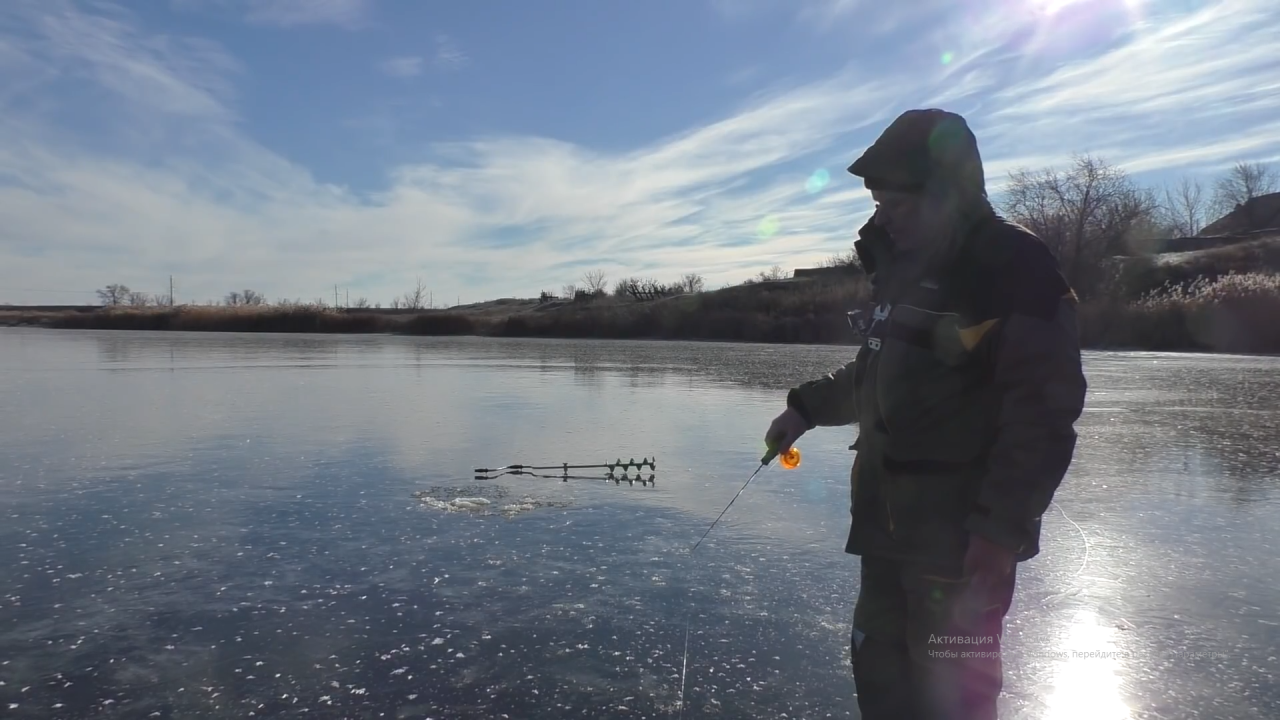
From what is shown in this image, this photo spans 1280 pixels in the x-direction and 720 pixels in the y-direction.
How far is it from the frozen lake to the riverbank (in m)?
24.2

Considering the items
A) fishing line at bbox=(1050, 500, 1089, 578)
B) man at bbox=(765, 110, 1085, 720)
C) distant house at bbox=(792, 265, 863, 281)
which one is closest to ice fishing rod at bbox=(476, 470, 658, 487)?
fishing line at bbox=(1050, 500, 1089, 578)

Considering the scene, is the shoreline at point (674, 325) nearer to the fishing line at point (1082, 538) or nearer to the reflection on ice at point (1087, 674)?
the fishing line at point (1082, 538)

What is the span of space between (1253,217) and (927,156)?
8101 cm

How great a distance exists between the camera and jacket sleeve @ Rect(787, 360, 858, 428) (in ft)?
8.11

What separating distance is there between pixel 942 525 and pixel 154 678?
8.83 ft

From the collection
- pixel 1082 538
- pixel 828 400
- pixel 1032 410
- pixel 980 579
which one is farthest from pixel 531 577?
pixel 1082 538

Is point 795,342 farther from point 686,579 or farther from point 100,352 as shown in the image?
point 686,579

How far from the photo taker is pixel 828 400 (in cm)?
249

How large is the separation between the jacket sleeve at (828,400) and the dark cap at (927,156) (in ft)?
2.14

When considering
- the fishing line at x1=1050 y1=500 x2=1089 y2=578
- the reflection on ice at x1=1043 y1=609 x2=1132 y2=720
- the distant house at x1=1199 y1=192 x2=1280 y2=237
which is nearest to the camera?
the reflection on ice at x1=1043 y1=609 x2=1132 y2=720

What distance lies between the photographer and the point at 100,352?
21688 mm

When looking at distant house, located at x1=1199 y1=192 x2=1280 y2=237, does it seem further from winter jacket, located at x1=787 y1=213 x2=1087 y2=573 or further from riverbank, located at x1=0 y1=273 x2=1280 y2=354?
winter jacket, located at x1=787 y1=213 x2=1087 y2=573

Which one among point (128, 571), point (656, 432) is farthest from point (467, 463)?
point (128, 571)

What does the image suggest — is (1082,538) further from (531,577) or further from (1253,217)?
(1253,217)
